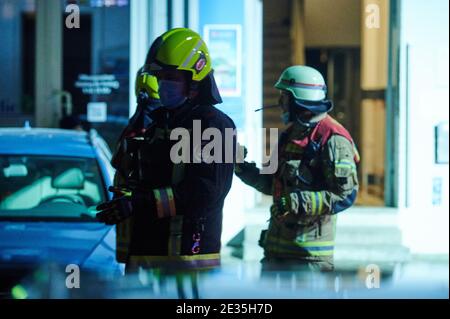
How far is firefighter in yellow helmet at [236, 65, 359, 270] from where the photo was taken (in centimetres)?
420

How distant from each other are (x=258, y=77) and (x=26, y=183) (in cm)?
331

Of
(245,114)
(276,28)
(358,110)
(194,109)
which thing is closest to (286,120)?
(194,109)

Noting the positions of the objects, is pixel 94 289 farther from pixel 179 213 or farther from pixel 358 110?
pixel 358 110

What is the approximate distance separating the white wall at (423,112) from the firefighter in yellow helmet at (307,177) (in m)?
3.82

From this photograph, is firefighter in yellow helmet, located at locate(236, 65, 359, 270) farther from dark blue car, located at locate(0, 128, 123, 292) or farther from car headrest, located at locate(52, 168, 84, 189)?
car headrest, located at locate(52, 168, 84, 189)

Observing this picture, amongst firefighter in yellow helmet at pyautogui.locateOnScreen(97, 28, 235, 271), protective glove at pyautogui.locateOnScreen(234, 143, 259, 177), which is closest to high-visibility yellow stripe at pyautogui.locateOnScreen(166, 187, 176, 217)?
firefighter in yellow helmet at pyautogui.locateOnScreen(97, 28, 235, 271)

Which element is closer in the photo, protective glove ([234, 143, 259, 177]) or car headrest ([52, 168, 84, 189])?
protective glove ([234, 143, 259, 177])

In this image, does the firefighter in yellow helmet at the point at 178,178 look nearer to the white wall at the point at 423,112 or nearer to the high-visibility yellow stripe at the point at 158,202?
the high-visibility yellow stripe at the point at 158,202

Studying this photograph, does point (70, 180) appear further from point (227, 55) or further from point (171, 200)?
point (227, 55)

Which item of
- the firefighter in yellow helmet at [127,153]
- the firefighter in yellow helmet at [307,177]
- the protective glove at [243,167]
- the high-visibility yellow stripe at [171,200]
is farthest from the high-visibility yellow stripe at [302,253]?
the high-visibility yellow stripe at [171,200]

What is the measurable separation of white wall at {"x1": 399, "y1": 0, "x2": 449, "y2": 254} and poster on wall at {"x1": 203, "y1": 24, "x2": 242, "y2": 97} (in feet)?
4.94

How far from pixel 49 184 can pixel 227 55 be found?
111 inches

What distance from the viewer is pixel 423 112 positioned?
8062 millimetres

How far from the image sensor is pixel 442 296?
415 centimetres
